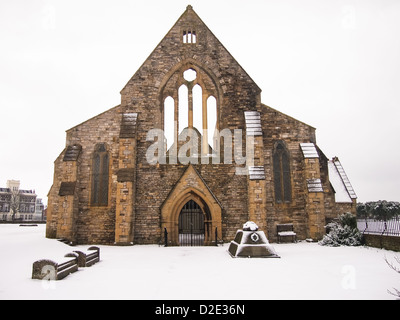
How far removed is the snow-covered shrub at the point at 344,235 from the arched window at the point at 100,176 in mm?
11604

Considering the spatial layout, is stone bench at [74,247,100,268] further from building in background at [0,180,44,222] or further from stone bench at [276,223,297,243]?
building in background at [0,180,44,222]

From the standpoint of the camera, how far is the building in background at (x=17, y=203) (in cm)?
7806

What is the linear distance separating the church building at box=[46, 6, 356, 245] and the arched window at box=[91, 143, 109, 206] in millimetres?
55

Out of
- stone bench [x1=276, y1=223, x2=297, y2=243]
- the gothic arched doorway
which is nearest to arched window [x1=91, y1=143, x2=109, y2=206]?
the gothic arched doorway

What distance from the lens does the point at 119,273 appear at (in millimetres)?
8125

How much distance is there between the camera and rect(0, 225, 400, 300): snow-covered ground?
19.4ft

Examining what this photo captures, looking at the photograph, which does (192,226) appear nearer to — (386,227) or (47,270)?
(386,227)

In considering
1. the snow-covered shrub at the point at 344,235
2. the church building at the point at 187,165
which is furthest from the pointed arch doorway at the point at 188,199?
the snow-covered shrub at the point at 344,235

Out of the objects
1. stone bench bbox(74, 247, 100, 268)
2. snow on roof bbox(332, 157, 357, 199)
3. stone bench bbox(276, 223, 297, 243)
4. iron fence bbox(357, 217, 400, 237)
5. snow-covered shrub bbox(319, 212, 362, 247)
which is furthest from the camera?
snow on roof bbox(332, 157, 357, 199)

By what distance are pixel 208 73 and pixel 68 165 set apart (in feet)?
30.4

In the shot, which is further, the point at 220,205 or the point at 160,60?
the point at 160,60

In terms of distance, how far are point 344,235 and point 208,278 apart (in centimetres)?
1010
